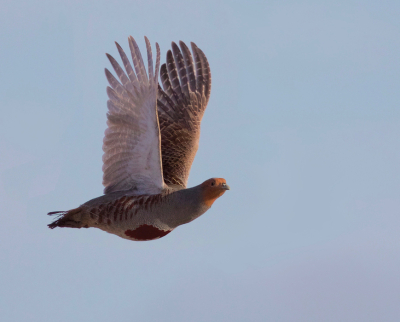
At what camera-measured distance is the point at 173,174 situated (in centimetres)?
1619

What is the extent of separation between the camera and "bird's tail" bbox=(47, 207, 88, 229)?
14484mm

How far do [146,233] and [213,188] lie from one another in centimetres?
189

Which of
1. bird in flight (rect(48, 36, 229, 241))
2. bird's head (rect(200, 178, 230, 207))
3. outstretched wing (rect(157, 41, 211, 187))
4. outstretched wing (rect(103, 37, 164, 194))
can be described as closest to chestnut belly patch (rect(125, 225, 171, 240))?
bird in flight (rect(48, 36, 229, 241))

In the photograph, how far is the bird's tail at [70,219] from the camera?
1448 centimetres

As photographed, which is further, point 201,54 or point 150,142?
point 201,54

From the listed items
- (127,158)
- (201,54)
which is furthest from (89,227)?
(201,54)

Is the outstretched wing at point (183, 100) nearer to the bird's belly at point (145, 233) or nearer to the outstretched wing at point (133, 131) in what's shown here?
the outstretched wing at point (133, 131)

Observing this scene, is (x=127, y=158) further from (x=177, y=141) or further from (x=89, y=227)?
(x=177, y=141)

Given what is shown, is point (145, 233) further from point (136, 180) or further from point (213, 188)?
point (213, 188)

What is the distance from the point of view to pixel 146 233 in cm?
1427

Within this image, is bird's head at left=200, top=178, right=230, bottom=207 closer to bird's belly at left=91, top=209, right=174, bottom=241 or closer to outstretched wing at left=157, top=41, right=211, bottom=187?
bird's belly at left=91, top=209, right=174, bottom=241

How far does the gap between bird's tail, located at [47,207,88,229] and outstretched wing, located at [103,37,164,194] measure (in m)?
0.83

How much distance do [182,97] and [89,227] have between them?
5246 millimetres

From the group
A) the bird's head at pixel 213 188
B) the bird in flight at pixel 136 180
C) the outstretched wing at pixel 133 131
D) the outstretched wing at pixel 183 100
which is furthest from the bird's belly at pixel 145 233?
the outstretched wing at pixel 183 100
